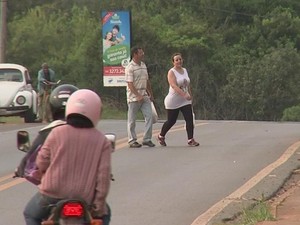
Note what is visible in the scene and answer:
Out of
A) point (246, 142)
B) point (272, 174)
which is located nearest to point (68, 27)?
point (246, 142)

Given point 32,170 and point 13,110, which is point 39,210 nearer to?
point 32,170

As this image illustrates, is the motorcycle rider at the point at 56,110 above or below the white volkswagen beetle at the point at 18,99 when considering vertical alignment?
above

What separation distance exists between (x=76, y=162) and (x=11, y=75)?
20861 millimetres

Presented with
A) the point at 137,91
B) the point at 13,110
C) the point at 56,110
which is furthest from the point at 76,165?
the point at 13,110

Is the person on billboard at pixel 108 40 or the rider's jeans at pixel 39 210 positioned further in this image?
the person on billboard at pixel 108 40

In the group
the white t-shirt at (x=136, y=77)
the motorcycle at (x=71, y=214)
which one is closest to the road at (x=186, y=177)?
the white t-shirt at (x=136, y=77)

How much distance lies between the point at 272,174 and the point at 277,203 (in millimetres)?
2035

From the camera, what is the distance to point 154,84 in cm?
4700

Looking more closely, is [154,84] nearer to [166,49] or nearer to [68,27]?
[166,49]

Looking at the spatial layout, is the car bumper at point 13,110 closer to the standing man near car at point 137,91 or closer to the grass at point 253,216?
the standing man near car at point 137,91

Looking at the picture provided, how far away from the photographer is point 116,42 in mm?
34312

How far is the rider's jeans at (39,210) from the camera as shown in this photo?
5473 mm

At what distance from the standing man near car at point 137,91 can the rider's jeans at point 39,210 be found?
1026 centimetres

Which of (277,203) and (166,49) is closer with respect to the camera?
(277,203)
